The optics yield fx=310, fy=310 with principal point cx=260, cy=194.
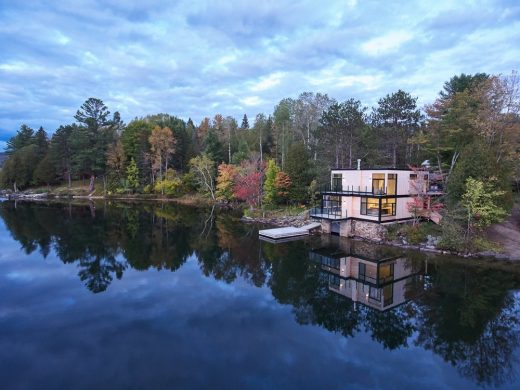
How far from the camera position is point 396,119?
3062cm

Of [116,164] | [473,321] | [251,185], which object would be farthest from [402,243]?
[116,164]

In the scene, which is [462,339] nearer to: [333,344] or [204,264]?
[333,344]

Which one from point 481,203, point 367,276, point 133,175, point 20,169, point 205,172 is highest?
point 20,169

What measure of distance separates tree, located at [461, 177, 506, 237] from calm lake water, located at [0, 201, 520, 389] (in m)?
3.23

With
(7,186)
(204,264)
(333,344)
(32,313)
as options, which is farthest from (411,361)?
(7,186)

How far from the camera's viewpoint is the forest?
2336 centimetres

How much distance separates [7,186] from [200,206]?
46.6 m

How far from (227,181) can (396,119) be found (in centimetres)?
2288

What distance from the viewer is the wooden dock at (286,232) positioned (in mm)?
25438

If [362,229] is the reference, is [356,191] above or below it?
above

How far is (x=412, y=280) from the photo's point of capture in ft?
53.3

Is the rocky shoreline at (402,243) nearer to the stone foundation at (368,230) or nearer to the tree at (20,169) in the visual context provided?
the stone foundation at (368,230)

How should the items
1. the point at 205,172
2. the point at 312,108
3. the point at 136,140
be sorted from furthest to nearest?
the point at 136,140
the point at 205,172
the point at 312,108

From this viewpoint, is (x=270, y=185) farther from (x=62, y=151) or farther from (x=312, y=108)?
(x=62, y=151)
